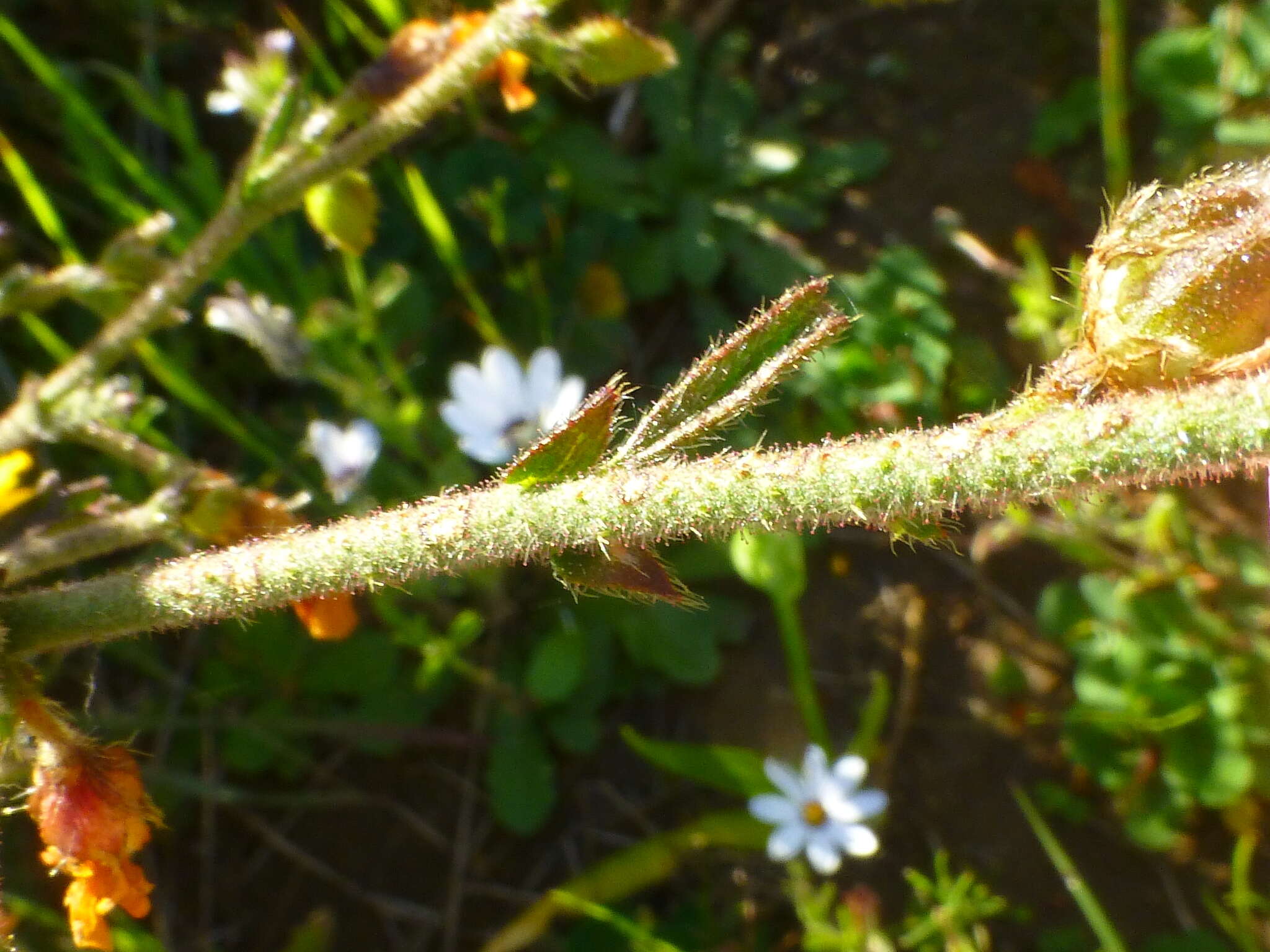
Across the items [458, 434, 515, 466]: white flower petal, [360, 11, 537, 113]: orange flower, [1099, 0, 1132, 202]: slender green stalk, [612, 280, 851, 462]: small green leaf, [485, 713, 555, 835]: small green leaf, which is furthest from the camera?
[485, 713, 555, 835]: small green leaf

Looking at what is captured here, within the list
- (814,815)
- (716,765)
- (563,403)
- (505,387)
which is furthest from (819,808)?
(505,387)

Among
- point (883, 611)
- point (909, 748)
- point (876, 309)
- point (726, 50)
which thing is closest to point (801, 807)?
point (909, 748)

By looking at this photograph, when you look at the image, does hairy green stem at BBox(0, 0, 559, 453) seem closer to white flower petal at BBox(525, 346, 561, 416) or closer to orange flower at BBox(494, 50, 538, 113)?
orange flower at BBox(494, 50, 538, 113)

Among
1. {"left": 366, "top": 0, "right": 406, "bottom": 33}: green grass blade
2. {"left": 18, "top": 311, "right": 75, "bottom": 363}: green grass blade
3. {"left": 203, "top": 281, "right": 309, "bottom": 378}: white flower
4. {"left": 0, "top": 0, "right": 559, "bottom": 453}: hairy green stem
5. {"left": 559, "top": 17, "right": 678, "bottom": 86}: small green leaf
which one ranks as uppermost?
{"left": 366, "top": 0, "right": 406, "bottom": 33}: green grass blade

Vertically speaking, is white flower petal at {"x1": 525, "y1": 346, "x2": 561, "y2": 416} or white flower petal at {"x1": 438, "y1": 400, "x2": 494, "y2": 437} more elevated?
white flower petal at {"x1": 525, "y1": 346, "x2": 561, "y2": 416}

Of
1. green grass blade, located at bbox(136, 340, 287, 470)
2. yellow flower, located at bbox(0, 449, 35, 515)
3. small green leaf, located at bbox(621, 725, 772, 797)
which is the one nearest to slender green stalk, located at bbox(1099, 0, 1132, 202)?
small green leaf, located at bbox(621, 725, 772, 797)

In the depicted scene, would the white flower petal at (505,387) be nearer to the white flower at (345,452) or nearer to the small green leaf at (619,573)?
the white flower at (345,452)

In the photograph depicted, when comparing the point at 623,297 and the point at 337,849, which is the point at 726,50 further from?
the point at 337,849
